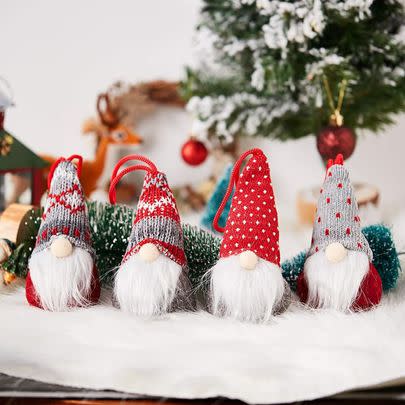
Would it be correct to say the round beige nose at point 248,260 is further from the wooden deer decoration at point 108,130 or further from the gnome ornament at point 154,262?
the wooden deer decoration at point 108,130

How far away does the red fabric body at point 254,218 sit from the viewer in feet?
2.16

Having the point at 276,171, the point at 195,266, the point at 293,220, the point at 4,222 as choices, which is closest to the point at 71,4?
the point at 276,171

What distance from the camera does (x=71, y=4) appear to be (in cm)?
155

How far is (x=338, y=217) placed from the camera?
2.23 ft

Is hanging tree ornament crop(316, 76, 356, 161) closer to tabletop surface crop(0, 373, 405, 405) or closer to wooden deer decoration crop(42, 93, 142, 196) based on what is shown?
wooden deer decoration crop(42, 93, 142, 196)

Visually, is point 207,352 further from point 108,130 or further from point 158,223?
point 108,130

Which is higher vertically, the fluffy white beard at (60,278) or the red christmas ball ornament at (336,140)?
the red christmas ball ornament at (336,140)

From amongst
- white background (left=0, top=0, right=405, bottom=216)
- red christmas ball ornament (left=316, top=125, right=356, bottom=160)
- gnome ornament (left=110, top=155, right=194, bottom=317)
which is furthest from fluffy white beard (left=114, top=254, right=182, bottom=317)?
white background (left=0, top=0, right=405, bottom=216)

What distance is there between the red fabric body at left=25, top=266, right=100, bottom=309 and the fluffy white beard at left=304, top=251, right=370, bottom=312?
248 millimetres

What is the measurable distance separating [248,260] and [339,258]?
0.33ft

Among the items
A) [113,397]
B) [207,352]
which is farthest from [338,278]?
[113,397]

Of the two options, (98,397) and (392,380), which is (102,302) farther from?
(392,380)

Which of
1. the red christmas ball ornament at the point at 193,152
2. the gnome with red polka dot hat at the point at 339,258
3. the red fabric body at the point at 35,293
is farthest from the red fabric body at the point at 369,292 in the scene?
the red christmas ball ornament at the point at 193,152

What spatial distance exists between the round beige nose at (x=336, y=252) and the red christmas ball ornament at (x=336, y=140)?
479mm
